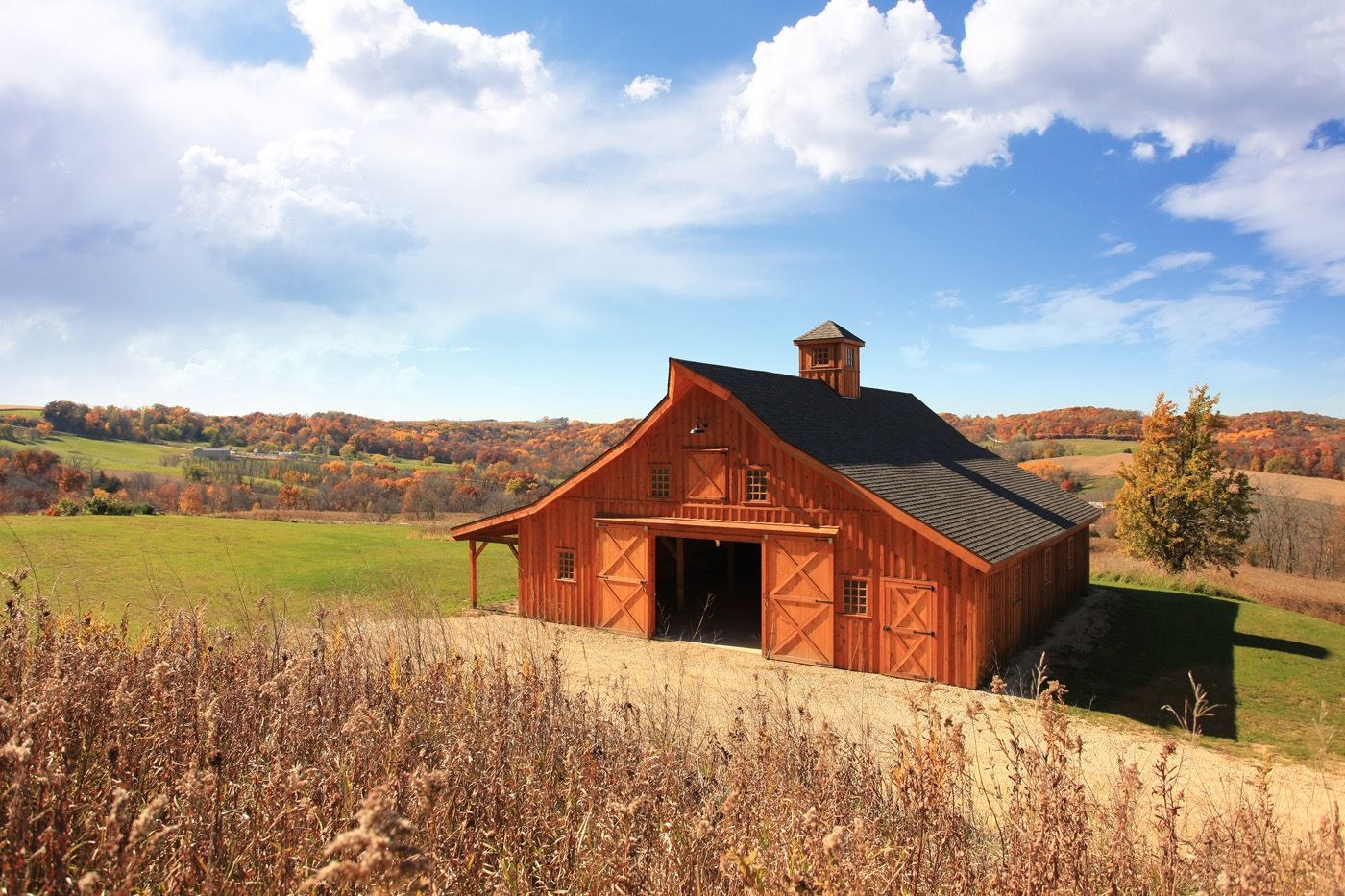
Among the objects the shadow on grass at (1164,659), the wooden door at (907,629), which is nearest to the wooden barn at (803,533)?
the wooden door at (907,629)

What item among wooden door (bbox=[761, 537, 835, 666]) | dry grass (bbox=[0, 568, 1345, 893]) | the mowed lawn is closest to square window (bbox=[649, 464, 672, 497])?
wooden door (bbox=[761, 537, 835, 666])

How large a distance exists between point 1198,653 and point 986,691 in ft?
26.0

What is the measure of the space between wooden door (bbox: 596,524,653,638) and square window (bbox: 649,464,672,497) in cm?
97

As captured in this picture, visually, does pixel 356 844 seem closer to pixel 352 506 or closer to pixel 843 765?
pixel 843 765

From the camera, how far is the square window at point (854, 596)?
638 inches

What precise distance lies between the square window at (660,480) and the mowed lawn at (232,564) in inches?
235

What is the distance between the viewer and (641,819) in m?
4.05

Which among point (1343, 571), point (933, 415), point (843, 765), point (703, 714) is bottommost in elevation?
point (1343, 571)

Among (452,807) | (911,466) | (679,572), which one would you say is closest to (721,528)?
(679,572)

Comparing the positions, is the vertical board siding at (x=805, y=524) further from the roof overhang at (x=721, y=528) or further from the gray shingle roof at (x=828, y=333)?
the gray shingle roof at (x=828, y=333)

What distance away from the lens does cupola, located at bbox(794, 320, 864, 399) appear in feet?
79.7

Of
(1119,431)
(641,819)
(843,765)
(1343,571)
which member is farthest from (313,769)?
(1119,431)

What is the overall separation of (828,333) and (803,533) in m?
9.43

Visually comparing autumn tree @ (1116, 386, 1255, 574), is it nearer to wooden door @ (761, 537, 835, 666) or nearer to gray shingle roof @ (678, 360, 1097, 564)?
gray shingle roof @ (678, 360, 1097, 564)
